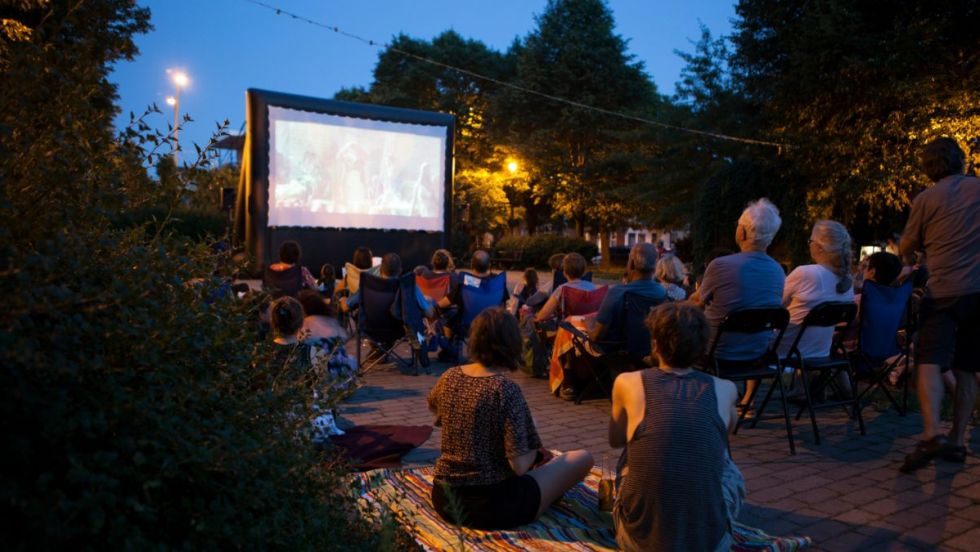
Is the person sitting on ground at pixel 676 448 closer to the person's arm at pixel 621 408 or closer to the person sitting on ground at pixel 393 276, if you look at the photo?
the person's arm at pixel 621 408

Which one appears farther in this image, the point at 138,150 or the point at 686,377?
the point at 686,377

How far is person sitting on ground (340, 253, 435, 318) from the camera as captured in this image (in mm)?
7387

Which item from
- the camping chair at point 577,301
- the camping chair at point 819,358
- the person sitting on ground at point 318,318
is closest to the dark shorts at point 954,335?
the camping chair at point 819,358

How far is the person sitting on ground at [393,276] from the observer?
24.2 feet

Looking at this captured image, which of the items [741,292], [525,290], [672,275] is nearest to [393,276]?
[525,290]

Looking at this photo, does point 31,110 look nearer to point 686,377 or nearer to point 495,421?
point 495,421

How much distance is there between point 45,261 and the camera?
1272mm

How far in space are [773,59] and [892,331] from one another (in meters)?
16.6

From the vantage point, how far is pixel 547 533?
10.4 feet

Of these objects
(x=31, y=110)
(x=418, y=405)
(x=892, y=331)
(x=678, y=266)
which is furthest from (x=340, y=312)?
(x=31, y=110)

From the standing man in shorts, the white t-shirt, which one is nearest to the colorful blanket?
the standing man in shorts

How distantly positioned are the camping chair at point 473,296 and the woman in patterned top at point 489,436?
464cm

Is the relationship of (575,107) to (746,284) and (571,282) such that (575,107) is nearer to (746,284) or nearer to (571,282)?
(571,282)

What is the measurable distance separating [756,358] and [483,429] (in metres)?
2.46
